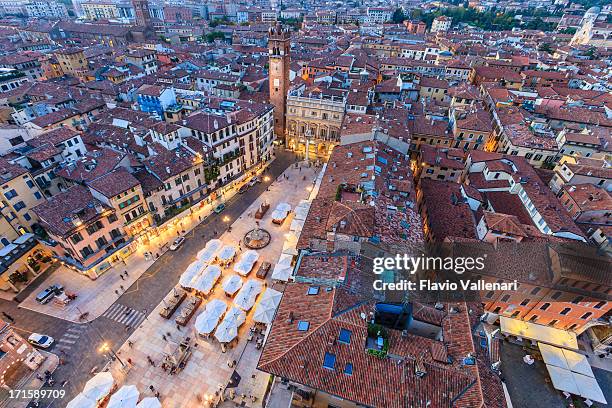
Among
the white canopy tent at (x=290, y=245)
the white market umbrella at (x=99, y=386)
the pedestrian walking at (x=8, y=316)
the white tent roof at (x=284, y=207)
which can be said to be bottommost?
the pedestrian walking at (x=8, y=316)

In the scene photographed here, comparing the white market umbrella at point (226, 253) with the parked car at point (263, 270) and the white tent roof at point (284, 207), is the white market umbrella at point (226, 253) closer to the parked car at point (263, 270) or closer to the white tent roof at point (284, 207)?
the parked car at point (263, 270)

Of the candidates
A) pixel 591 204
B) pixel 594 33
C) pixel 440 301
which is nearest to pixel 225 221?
pixel 440 301

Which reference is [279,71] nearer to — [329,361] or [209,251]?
[209,251]

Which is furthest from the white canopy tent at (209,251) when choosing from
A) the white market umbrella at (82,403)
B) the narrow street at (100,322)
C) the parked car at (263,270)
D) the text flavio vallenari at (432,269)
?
the text flavio vallenari at (432,269)

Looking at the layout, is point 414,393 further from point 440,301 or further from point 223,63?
point 223,63

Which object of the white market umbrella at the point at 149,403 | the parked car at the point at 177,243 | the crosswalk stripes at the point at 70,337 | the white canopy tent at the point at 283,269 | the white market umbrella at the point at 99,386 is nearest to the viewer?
the white market umbrella at the point at 149,403

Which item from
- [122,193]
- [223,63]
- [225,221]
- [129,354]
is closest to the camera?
[129,354]
